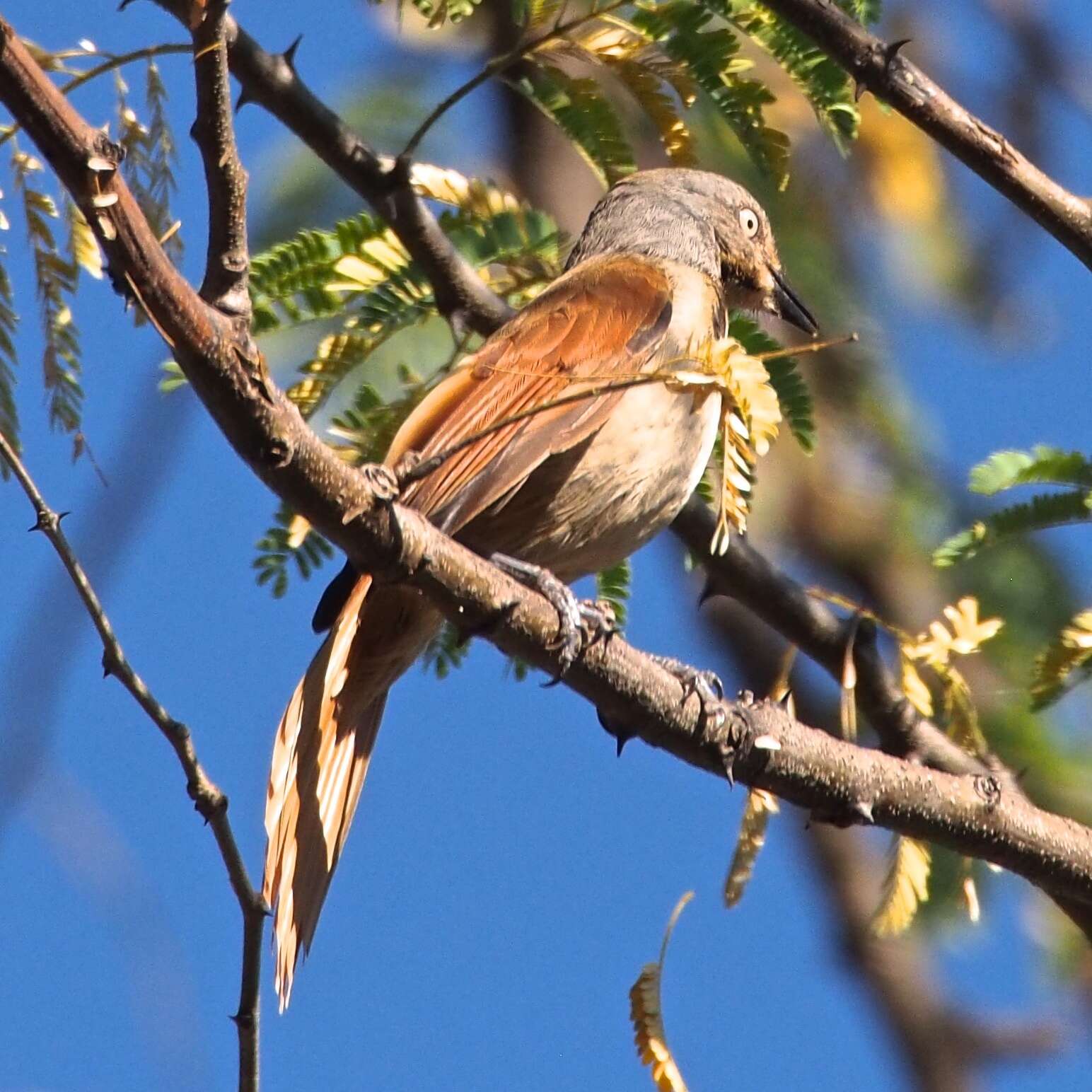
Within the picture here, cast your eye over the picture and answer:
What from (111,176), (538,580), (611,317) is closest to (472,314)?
(611,317)

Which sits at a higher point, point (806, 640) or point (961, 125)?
point (961, 125)

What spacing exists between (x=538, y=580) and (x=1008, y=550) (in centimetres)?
337

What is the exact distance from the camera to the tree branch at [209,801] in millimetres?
3104

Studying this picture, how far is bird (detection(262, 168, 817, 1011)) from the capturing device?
422 cm

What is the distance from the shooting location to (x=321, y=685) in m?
4.22

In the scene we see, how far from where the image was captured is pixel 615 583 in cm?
501

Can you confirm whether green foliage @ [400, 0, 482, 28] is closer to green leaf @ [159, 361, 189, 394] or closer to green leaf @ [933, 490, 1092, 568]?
green leaf @ [159, 361, 189, 394]

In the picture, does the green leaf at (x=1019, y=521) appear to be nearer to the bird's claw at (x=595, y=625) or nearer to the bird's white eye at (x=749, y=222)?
the bird's claw at (x=595, y=625)

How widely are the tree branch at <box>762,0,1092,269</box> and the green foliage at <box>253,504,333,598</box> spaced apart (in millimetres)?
1812

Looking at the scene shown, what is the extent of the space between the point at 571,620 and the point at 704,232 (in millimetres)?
2540

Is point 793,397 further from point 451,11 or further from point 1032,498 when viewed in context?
point 451,11

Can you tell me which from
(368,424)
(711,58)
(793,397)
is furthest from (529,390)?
(711,58)

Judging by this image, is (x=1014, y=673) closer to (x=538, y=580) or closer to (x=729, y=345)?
(x=538, y=580)

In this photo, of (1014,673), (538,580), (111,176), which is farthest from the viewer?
(1014,673)
